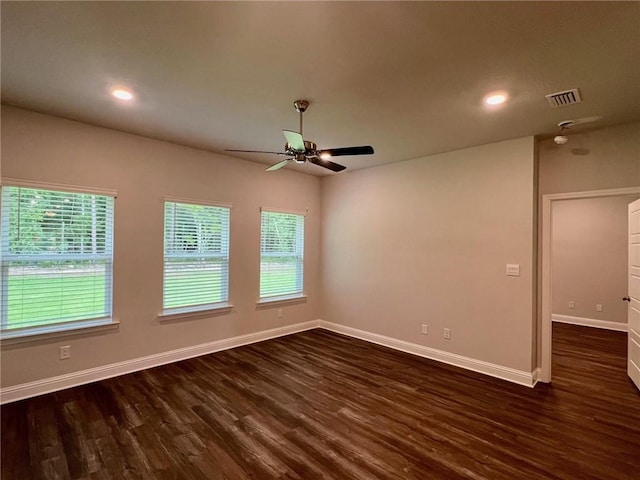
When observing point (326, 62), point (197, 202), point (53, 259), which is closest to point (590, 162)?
point (326, 62)

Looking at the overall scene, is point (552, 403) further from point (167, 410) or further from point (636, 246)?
point (167, 410)

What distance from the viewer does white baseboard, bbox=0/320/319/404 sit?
3096 millimetres

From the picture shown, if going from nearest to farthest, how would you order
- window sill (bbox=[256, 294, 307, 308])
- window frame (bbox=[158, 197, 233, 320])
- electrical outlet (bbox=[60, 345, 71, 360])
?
electrical outlet (bbox=[60, 345, 71, 360]), window frame (bbox=[158, 197, 233, 320]), window sill (bbox=[256, 294, 307, 308])

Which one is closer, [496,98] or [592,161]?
[496,98]

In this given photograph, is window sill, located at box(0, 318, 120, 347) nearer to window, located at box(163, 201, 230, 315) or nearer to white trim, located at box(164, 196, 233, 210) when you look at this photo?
window, located at box(163, 201, 230, 315)

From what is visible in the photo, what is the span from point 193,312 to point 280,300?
4.82ft

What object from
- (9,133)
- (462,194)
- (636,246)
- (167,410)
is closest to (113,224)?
(9,133)

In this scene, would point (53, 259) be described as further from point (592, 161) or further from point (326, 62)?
point (592, 161)

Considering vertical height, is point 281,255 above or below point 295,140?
below

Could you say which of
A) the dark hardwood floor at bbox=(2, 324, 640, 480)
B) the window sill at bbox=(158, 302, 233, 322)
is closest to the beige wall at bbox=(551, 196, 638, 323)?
the dark hardwood floor at bbox=(2, 324, 640, 480)

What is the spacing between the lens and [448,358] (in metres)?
4.19

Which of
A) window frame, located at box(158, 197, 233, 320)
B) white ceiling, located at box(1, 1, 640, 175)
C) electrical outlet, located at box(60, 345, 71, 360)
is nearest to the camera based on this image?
white ceiling, located at box(1, 1, 640, 175)

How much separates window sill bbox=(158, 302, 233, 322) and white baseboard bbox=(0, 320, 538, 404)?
423 mm

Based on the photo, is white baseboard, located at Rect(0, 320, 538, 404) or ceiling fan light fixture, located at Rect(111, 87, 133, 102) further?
white baseboard, located at Rect(0, 320, 538, 404)
